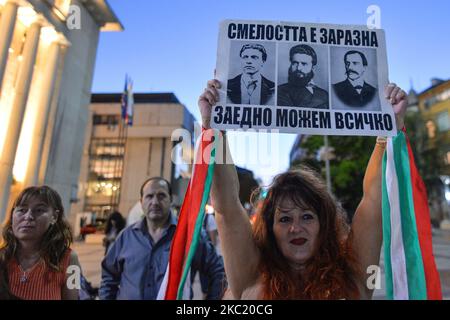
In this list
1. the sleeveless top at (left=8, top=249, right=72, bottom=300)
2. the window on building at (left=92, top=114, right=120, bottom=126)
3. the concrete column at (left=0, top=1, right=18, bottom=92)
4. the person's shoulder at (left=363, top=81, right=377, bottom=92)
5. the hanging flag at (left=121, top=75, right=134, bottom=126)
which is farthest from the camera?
the window on building at (left=92, top=114, right=120, bottom=126)

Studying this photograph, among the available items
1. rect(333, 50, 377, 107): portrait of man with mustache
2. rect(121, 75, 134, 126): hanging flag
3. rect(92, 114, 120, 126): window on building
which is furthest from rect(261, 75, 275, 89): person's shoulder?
rect(92, 114, 120, 126): window on building

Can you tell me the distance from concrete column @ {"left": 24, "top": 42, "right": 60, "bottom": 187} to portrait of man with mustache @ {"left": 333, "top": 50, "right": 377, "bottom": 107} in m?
17.2

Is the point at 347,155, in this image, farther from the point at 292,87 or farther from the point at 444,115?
the point at 292,87

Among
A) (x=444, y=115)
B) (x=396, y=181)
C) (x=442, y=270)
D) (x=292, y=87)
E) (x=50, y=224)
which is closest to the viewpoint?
(x=396, y=181)

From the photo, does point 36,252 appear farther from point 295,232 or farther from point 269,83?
point 269,83

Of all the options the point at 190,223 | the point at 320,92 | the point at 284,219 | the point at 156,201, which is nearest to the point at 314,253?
the point at 284,219

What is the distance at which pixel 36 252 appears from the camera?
2.10 m

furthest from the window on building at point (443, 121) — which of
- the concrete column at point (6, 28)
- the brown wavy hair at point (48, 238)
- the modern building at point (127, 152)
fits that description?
the brown wavy hair at point (48, 238)

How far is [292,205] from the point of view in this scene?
1.67 meters

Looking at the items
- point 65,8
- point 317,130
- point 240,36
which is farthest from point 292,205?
point 65,8

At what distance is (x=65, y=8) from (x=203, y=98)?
20446mm

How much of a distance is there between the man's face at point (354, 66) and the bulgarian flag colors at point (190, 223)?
79 centimetres

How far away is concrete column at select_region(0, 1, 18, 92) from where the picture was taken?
523 inches

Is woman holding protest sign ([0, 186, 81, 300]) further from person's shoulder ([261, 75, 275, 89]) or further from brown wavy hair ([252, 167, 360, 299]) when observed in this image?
person's shoulder ([261, 75, 275, 89])
